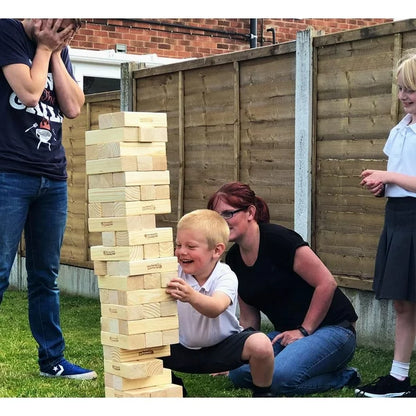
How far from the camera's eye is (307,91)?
5926 millimetres

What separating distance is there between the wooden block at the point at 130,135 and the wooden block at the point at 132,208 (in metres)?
0.24

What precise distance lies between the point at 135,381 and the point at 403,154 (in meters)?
1.63

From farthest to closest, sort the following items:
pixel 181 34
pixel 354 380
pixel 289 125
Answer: pixel 181 34 < pixel 289 125 < pixel 354 380

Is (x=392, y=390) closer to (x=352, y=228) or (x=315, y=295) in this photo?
(x=315, y=295)

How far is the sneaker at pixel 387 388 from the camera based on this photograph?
406 cm

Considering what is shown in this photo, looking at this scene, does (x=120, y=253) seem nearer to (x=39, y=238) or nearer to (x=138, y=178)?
(x=138, y=178)

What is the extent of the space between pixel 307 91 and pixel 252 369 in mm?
2554

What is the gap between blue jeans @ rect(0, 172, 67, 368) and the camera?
13.6 ft

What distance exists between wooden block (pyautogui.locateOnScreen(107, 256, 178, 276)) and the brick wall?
7153 millimetres

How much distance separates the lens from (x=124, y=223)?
347 cm

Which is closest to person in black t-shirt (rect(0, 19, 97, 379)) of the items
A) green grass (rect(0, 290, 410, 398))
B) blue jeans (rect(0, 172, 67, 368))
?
blue jeans (rect(0, 172, 67, 368))

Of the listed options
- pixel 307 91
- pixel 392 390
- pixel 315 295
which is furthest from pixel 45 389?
pixel 307 91

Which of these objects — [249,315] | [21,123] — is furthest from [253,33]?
[21,123]
